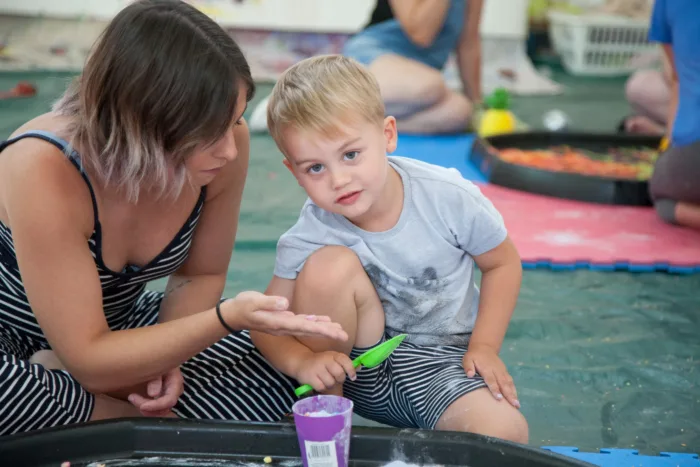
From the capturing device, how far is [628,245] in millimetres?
2117

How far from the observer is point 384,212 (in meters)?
1.24

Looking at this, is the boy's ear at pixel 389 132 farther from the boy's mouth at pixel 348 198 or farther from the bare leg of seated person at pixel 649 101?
the bare leg of seated person at pixel 649 101

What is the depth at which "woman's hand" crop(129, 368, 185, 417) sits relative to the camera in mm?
1135

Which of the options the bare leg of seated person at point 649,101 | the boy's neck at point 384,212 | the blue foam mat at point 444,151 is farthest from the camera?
the bare leg of seated person at point 649,101

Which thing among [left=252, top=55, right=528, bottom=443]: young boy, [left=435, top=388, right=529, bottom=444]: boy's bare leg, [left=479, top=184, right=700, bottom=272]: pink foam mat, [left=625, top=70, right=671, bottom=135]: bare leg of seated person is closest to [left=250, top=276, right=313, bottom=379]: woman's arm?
[left=252, top=55, right=528, bottom=443]: young boy

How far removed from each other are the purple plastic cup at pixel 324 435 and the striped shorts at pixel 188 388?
0.26 meters

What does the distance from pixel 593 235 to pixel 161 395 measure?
1.38 meters

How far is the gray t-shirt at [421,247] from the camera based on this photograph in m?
1.21

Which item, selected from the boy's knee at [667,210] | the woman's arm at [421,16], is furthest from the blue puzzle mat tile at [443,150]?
the boy's knee at [667,210]

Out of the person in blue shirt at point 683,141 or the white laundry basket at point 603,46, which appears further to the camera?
the white laundry basket at point 603,46

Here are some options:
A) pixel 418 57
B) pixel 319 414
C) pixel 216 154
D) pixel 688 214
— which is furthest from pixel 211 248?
pixel 418 57

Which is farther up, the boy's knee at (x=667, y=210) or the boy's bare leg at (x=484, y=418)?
the boy's bare leg at (x=484, y=418)

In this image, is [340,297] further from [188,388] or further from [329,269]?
[188,388]

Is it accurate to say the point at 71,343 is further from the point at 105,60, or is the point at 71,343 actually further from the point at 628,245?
the point at 628,245
